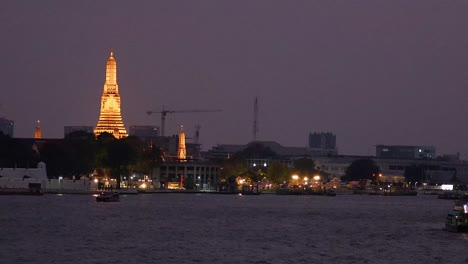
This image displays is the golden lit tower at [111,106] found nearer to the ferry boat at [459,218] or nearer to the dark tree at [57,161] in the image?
the dark tree at [57,161]

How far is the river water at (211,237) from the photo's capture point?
60781mm

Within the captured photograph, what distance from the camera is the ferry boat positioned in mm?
78938

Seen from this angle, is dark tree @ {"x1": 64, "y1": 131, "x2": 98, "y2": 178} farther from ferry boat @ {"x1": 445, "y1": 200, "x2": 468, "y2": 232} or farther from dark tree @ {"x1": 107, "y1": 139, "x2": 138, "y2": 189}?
ferry boat @ {"x1": 445, "y1": 200, "x2": 468, "y2": 232}

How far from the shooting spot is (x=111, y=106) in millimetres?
198000

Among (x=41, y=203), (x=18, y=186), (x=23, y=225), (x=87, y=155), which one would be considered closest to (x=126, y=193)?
(x=87, y=155)

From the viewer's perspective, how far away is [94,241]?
221ft

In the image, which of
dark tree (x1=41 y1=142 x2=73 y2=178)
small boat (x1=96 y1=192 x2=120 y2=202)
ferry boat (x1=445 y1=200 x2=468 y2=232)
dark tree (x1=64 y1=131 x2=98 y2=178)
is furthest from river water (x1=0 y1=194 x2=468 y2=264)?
dark tree (x1=64 y1=131 x2=98 y2=178)

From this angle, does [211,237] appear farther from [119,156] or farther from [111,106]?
[111,106]

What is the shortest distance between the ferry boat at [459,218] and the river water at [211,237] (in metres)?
0.85

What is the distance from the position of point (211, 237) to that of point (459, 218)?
17.0m

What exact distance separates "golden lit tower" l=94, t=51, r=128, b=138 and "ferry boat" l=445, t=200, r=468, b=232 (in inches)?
4703

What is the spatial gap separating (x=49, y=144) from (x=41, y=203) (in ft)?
152

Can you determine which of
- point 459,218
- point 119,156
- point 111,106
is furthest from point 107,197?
point 111,106

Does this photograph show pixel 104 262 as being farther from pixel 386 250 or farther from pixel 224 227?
pixel 224 227
